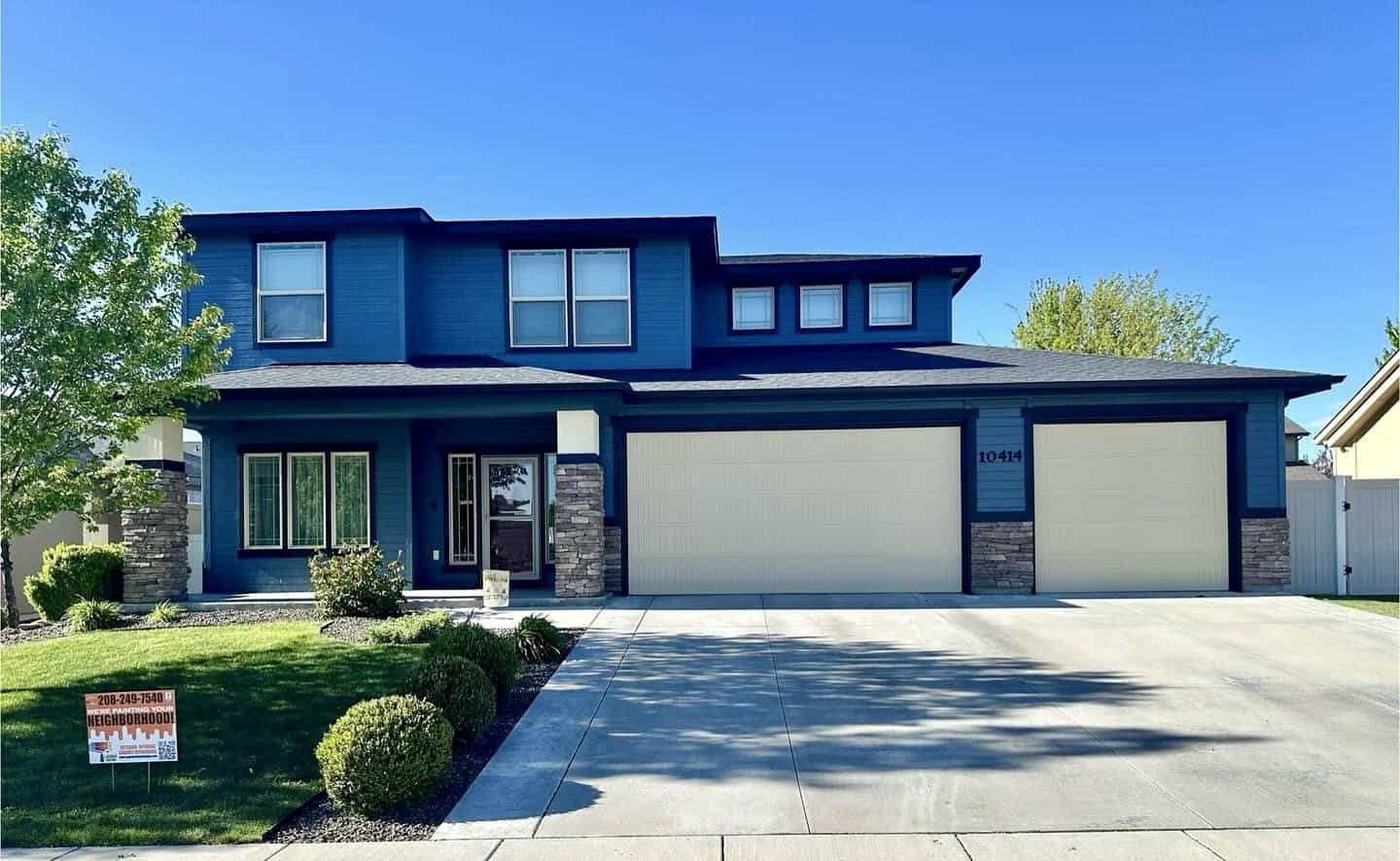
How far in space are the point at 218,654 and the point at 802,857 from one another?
7.68 meters

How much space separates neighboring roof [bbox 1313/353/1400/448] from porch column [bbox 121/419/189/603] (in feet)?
76.5

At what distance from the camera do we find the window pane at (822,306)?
18641 mm

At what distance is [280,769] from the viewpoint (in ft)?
21.0

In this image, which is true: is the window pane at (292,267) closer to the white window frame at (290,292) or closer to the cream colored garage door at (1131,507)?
the white window frame at (290,292)

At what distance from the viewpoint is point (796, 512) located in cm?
1534

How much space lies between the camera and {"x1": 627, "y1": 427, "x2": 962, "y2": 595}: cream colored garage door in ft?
50.0

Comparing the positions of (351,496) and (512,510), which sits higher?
(351,496)

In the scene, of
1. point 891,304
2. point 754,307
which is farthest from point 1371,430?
point 754,307

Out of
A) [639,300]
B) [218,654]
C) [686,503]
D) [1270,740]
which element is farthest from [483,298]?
[1270,740]

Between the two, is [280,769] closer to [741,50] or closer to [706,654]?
[706,654]

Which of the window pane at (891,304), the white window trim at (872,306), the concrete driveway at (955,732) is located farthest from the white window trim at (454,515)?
the window pane at (891,304)

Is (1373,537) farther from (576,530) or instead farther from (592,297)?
(592,297)

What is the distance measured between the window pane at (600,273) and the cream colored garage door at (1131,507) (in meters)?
7.50

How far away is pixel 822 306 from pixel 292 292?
9.82 meters
